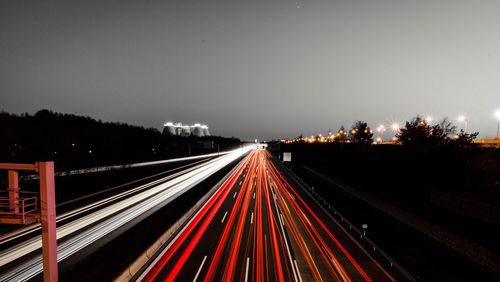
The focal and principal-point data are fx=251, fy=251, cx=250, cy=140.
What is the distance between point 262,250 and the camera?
43.4ft

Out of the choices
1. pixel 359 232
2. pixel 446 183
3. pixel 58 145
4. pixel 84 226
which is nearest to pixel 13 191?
pixel 84 226

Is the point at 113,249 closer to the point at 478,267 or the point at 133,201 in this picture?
the point at 133,201

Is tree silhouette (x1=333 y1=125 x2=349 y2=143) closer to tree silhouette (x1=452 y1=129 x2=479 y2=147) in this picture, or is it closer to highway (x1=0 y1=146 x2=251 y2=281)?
tree silhouette (x1=452 y1=129 x2=479 y2=147)

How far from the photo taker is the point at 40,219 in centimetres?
826

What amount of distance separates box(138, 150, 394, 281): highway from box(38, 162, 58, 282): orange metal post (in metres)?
A: 3.25

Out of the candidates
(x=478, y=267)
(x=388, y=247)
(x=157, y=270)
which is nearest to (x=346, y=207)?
(x=388, y=247)

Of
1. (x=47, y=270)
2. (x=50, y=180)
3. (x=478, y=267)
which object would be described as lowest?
(x=478, y=267)

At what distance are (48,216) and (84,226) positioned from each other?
8.83 meters

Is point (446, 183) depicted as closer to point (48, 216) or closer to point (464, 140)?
point (464, 140)

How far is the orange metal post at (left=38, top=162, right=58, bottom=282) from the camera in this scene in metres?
8.05

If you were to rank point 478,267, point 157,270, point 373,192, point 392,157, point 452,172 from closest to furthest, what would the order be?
1. point 157,270
2. point 478,267
3. point 452,172
4. point 373,192
5. point 392,157

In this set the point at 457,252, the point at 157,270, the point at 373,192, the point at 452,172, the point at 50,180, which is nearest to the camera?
the point at 50,180

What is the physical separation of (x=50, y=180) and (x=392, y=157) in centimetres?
2946

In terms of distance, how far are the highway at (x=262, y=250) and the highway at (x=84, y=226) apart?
14.3 feet
